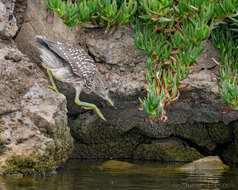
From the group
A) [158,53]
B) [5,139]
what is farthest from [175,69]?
[5,139]

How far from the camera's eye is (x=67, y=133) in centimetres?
488

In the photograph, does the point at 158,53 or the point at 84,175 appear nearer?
the point at 84,175

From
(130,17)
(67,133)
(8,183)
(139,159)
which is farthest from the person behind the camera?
(139,159)

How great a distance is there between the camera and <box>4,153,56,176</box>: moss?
14.2ft

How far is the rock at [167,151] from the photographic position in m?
6.08

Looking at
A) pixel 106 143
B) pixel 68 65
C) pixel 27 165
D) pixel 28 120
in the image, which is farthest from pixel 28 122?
pixel 106 143

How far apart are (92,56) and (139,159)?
1584 millimetres

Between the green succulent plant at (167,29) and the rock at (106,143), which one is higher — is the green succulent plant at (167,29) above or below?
above

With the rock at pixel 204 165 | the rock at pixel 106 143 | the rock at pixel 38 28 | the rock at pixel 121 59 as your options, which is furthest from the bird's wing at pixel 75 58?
the rock at pixel 204 165

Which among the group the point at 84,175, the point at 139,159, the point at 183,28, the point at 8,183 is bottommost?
the point at 139,159

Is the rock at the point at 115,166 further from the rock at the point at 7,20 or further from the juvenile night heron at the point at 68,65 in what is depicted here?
the rock at the point at 7,20

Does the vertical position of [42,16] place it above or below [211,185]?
above

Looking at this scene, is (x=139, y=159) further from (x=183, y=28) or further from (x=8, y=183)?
(x=8, y=183)

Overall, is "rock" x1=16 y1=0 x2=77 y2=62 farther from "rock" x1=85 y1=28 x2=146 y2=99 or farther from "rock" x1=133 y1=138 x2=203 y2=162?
"rock" x1=133 y1=138 x2=203 y2=162
